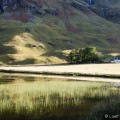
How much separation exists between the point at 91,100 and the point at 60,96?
543 centimetres

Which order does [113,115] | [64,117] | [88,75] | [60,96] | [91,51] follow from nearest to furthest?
1. [113,115]
2. [64,117]
3. [60,96]
4. [88,75]
5. [91,51]

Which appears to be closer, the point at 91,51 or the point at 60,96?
the point at 60,96

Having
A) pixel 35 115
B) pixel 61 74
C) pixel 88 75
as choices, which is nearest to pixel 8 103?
pixel 35 115

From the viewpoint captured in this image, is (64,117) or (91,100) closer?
(64,117)

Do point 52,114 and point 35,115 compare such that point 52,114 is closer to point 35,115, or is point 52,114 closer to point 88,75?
point 35,115

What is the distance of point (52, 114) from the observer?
39969mm

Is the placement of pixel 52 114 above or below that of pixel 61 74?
above

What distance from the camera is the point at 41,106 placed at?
147ft

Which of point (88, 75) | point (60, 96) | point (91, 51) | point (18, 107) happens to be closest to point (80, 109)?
point (18, 107)

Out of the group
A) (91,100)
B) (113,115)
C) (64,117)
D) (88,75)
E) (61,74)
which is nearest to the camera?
(113,115)

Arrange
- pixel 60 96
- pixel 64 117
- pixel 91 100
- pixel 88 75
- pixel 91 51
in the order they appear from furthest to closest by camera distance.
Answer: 1. pixel 91 51
2. pixel 88 75
3. pixel 60 96
4. pixel 91 100
5. pixel 64 117

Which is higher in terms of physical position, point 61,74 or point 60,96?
point 60,96

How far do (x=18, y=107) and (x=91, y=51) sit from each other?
154413 millimetres

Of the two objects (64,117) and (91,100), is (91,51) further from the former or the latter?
(64,117)
